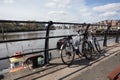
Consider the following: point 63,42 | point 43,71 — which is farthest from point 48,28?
point 43,71

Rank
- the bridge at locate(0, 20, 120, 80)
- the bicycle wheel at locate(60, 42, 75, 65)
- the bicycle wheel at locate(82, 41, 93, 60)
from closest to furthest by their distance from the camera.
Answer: the bridge at locate(0, 20, 120, 80) → the bicycle wheel at locate(60, 42, 75, 65) → the bicycle wheel at locate(82, 41, 93, 60)

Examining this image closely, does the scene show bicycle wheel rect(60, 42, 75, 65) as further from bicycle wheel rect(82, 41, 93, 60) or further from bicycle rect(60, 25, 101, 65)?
bicycle wheel rect(82, 41, 93, 60)

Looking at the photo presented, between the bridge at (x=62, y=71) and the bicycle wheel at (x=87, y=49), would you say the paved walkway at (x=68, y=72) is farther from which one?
the bicycle wheel at (x=87, y=49)

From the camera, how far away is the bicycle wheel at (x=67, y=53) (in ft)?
19.8

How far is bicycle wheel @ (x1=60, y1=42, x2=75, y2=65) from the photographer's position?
6036mm

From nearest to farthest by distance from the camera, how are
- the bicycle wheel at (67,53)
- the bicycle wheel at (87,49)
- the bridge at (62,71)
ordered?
the bridge at (62,71)
the bicycle wheel at (67,53)
the bicycle wheel at (87,49)

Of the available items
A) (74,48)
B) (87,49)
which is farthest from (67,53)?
(87,49)

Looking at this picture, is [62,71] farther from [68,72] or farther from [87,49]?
[87,49]

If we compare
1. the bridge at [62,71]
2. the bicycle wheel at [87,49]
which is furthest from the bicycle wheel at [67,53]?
the bicycle wheel at [87,49]

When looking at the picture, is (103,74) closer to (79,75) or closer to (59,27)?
(79,75)

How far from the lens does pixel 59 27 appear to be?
21.0 ft

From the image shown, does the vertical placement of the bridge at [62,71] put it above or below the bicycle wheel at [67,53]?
below

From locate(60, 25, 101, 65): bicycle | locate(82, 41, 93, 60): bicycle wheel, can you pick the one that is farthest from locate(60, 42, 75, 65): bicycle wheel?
locate(82, 41, 93, 60): bicycle wheel

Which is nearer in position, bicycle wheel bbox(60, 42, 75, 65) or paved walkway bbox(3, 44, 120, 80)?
paved walkway bbox(3, 44, 120, 80)
